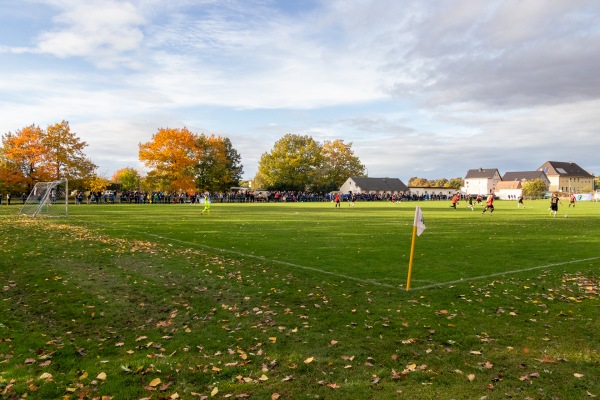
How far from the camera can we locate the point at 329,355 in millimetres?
5988

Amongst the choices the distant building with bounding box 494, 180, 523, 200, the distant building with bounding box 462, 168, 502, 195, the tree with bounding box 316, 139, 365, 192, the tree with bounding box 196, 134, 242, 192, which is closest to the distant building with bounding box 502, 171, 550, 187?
the distant building with bounding box 462, 168, 502, 195

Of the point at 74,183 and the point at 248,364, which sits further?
the point at 74,183

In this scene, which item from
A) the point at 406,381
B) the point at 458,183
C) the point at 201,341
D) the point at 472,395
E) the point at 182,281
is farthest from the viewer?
the point at 458,183

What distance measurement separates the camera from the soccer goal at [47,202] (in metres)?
31.7

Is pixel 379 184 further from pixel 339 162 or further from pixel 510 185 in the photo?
pixel 510 185

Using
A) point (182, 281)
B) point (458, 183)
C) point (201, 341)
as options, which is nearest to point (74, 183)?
point (182, 281)

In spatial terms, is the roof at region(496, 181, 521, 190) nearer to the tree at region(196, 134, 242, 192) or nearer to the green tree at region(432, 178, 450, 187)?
the green tree at region(432, 178, 450, 187)

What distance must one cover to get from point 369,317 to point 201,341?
2.92 metres

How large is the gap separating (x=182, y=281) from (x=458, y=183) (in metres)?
186

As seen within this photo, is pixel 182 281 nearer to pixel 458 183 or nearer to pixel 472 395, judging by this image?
pixel 472 395

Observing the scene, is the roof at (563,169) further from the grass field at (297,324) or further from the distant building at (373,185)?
the grass field at (297,324)

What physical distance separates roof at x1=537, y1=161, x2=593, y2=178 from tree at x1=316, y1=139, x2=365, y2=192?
90739 mm

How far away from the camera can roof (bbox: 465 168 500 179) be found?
16350 centimetres

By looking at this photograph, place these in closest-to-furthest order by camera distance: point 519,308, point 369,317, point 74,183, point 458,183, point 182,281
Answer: point 369,317 → point 519,308 → point 182,281 → point 74,183 → point 458,183
